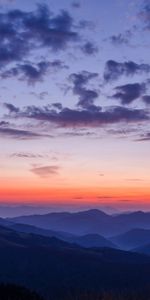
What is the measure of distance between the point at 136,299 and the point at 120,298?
543cm

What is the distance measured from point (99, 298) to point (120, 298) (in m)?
7.70

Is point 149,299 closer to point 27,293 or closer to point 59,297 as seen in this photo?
point 59,297

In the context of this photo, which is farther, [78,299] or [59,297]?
[59,297]

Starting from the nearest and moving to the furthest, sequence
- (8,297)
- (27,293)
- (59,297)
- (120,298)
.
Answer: (8,297) → (27,293) → (120,298) → (59,297)

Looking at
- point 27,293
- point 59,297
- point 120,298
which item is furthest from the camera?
point 59,297

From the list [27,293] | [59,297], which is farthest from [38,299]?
[59,297]

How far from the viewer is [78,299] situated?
537 ft

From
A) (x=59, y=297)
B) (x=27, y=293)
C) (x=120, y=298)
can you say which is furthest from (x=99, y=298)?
(x=27, y=293)

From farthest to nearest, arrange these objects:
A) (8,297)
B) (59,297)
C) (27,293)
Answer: (59,297)
(27,293)
(8,297)

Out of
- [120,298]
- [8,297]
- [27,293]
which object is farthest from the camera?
[120,298]

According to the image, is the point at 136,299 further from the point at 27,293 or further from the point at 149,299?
the point at 27,293

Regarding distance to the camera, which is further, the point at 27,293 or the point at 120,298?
the point at 120,298

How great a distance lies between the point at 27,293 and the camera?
75.0 meters

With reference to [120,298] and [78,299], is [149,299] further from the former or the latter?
[78,299]
